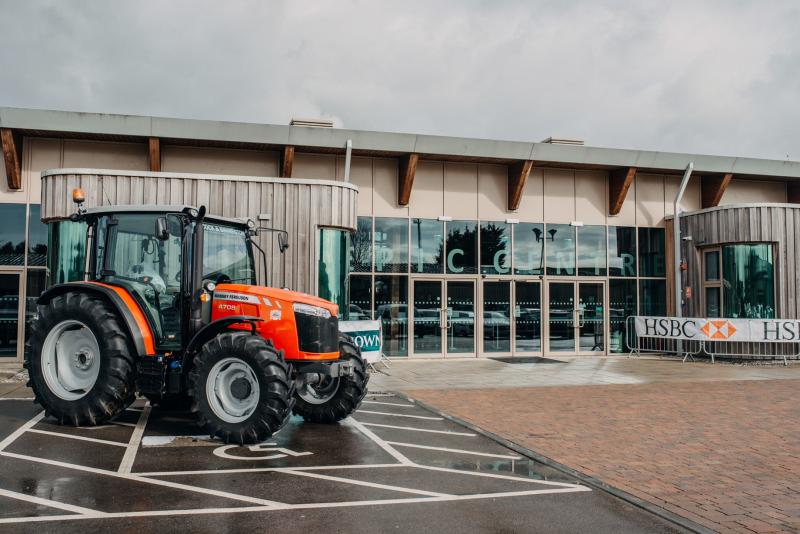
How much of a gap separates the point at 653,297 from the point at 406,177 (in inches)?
320

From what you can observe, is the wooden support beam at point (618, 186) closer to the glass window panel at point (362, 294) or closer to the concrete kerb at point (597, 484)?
the glass window panel at point (362, 294)

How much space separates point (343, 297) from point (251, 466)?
8.87m

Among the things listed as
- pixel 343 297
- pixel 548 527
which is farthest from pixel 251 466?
pixel 343 297

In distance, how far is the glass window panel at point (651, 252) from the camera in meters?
20.6

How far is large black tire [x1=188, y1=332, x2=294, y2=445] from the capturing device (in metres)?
7.31

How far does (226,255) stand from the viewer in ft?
29.1

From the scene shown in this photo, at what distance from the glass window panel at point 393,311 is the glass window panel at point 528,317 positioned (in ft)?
10.4

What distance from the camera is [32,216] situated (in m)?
16.0

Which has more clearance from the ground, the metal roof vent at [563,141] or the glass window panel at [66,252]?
the metal roof vent at [563,141]

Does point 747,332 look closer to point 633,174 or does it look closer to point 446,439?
point 633,174

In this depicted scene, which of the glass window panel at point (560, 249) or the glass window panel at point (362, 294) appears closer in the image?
the glass window panel at point (362, 294)

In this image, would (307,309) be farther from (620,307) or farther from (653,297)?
(653,297)

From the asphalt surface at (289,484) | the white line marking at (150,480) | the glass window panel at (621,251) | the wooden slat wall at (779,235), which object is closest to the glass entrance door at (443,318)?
the glass window panel at (621,251)

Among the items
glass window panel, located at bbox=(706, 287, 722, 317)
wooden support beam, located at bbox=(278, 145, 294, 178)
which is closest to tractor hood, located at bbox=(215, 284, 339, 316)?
wooden support beam, located at bbox=(278, 145, 294, 178)
